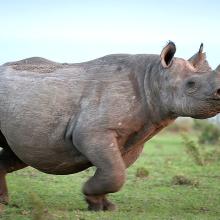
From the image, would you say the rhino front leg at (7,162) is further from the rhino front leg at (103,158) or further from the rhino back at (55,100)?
the rhino front leg at (103,158)

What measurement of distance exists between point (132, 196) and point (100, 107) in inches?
95.2

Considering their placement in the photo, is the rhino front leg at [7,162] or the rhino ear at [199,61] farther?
the rhino front leg at [7,162]

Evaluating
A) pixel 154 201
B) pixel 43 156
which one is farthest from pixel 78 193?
pixel 43 156

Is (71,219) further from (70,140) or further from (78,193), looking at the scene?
(78,193)

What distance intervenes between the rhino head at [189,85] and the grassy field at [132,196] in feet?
4.17

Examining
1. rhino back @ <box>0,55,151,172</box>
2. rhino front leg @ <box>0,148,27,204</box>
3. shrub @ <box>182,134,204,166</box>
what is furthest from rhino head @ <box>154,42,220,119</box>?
shrub @ <box>182,134,204,166</box>

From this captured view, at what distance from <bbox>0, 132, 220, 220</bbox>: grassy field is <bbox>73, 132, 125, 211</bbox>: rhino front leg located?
1.19 feet

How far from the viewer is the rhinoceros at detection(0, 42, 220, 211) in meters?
9.09

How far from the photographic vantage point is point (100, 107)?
364 inches

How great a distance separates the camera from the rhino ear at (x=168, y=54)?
30.6 feet

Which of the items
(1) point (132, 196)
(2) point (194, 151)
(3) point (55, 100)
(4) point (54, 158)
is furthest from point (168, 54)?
(2) point (194, 151)

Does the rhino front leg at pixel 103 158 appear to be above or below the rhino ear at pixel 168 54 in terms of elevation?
below

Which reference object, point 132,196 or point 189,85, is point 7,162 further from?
point 189,85

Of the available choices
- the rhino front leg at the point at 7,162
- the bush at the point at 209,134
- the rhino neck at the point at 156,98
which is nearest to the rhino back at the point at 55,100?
the rhino neck at the point at 156,98
